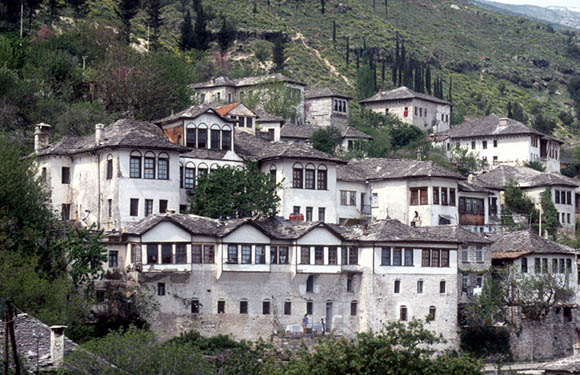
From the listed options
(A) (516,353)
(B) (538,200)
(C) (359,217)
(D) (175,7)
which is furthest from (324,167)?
(D) (175,7)

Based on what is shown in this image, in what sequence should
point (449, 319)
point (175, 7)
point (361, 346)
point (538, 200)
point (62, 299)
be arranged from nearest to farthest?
1. point (361, 346)
2. point (62, 299)
3. point (449, 319)
4. point (538, 200)
5. point (175, 7)

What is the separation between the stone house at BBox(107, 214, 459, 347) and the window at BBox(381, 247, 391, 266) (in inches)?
2.4

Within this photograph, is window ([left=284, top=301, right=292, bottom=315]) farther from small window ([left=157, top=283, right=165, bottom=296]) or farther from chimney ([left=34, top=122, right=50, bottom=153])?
→ chimney ([left=34, top=122, right=50, bottom=153])

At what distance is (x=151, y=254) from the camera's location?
198 feet

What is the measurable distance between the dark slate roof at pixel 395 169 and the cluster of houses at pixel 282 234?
155 mm

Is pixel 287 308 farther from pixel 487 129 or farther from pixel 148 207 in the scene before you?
pixel 487 129

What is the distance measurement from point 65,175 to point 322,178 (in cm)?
1643

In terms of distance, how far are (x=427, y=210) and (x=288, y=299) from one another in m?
15.6

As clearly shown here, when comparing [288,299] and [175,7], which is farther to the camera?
[175,7]

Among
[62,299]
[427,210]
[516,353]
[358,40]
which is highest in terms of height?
[358,40]

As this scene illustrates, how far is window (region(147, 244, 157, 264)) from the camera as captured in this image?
198 ft

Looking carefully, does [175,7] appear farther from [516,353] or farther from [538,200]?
[516,353]

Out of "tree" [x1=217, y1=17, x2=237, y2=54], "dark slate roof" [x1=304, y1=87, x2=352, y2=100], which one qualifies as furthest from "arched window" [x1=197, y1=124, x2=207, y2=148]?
"tree" [x1=217, y1=17, x2=237, y2=54]

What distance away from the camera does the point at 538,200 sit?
93.8 m
